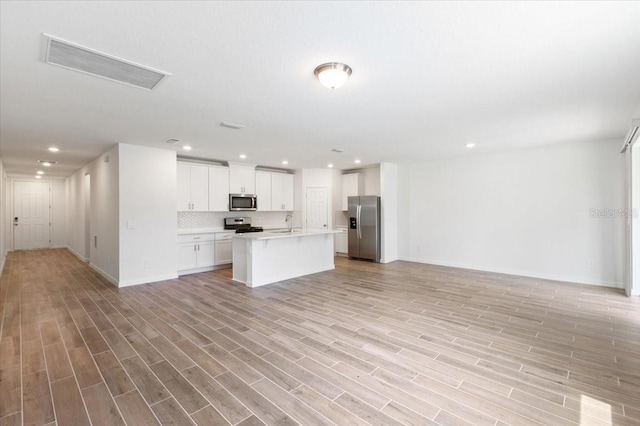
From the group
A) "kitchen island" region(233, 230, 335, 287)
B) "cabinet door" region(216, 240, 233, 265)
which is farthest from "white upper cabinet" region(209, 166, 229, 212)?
"kitchen island" region(233, 230, 335, 287)

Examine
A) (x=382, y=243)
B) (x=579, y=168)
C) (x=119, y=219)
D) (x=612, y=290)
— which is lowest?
(x=612, y=290)

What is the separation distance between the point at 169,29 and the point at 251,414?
8.50ft

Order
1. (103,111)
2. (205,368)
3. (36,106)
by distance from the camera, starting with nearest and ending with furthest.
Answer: (205,368) → (36,106) → (103,111)

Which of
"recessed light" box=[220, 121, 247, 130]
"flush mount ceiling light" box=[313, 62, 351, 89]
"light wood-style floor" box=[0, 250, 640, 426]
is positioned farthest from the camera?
"recessed light" box=[220, 121, 247, 130]

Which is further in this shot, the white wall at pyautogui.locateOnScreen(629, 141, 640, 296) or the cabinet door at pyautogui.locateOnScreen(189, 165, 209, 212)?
the cabinet door at pyautogui.locateOnScreen(189, 165, 209, 212)

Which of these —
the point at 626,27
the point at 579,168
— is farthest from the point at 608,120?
the point at 626,27

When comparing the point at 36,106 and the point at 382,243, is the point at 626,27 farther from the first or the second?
the point at 382,243

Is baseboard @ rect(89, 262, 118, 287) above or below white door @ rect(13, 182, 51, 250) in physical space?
below

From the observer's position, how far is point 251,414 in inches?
77.0

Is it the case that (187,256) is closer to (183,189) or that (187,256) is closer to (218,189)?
(183,189)

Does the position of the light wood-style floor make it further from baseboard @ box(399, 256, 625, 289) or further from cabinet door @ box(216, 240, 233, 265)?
cabinet door @ box(216, 240, 233, 265)

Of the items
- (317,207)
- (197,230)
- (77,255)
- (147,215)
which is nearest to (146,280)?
(147,215)

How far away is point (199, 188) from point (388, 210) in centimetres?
467

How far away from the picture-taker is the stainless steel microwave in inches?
285
